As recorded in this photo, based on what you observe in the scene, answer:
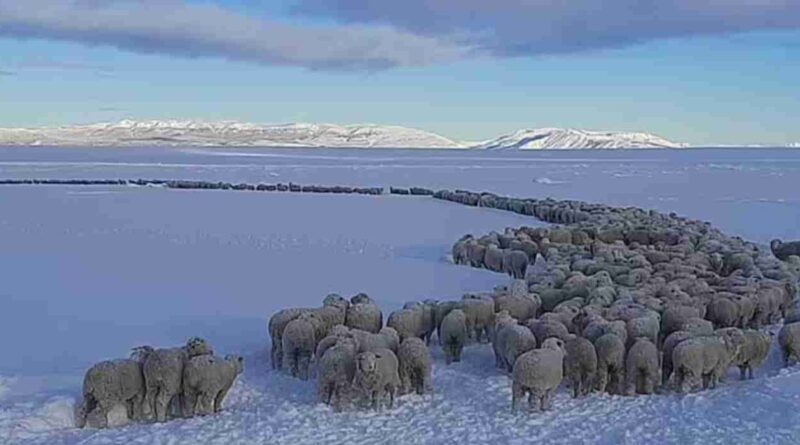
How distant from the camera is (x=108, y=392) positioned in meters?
7.41

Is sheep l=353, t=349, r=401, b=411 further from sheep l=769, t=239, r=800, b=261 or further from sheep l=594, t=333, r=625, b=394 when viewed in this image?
sheep l=769, t=239, r=800, b=261

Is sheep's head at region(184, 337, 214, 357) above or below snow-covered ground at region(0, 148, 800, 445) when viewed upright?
above

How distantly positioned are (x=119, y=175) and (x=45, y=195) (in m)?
16.7

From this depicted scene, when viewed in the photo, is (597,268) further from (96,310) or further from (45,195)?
(45,195)

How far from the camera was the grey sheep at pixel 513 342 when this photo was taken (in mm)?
8375

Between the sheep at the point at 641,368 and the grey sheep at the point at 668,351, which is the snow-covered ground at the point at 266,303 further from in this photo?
the grey sheep at the point at 668,351

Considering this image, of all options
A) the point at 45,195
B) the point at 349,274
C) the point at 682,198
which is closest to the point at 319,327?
the point at 349,274

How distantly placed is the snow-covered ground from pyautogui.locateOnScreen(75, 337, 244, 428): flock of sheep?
0.19m

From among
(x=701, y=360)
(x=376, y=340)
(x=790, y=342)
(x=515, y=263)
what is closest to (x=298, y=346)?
(x=376, y=340)

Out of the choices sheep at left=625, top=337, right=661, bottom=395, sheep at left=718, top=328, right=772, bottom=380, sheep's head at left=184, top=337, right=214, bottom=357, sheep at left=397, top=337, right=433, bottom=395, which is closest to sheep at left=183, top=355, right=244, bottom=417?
sheep's head at left=184, top=337, right=214, bottom=357

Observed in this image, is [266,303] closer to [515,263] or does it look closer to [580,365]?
[515,263]

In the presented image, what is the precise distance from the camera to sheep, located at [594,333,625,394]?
8109mm

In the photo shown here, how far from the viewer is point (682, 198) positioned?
30672 millimetres

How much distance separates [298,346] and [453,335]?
145cm
